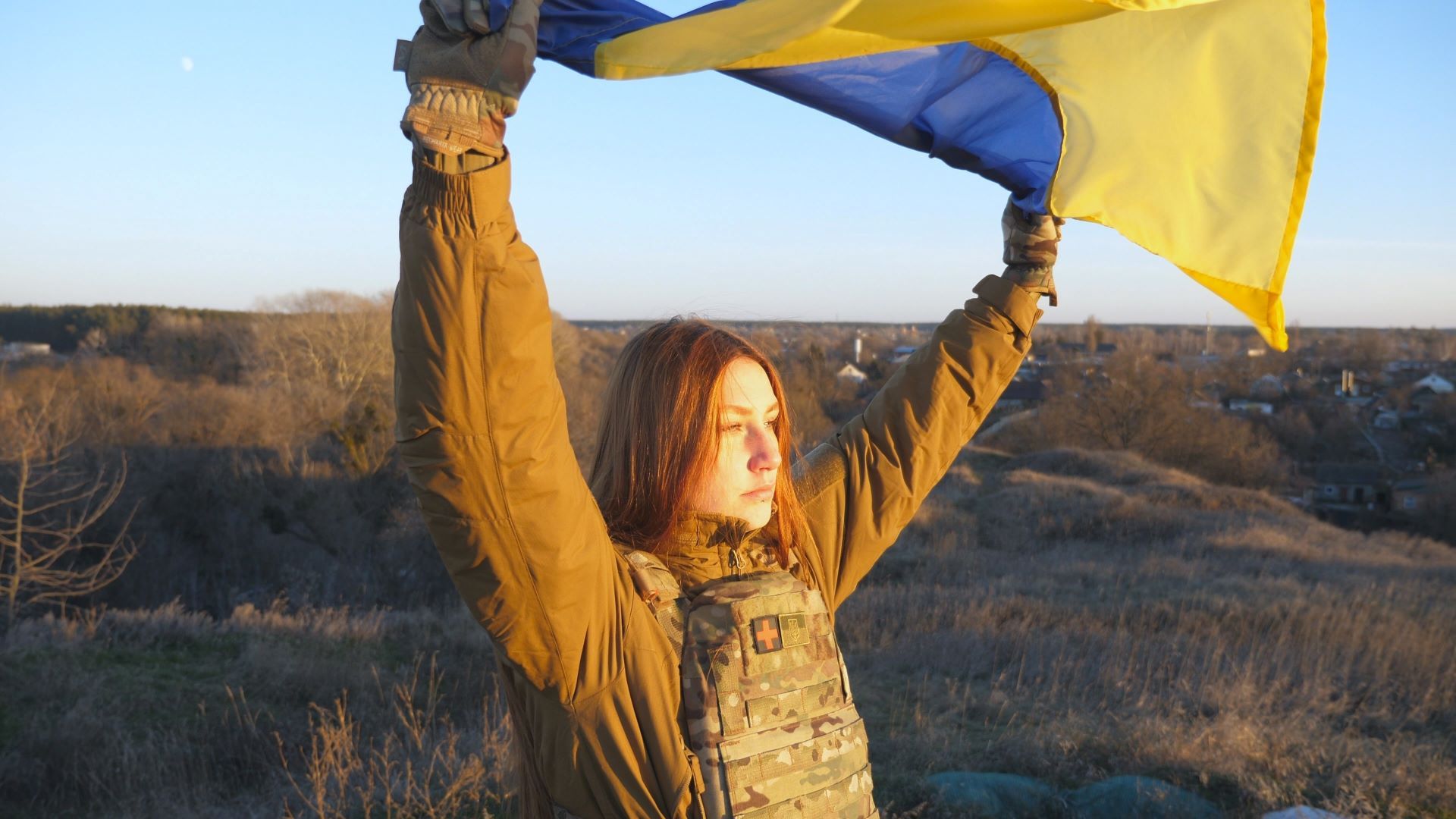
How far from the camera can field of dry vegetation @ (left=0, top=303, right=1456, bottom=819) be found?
5.85 metres

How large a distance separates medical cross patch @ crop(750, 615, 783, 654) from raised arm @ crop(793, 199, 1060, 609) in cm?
40

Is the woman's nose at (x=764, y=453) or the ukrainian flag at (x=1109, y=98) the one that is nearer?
the woman's nose at (x=764, y=453)

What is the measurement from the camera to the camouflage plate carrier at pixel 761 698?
1.69 meters

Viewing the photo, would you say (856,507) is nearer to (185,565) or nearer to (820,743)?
(820,743)

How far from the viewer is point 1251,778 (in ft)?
17.0

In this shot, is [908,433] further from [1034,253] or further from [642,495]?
[642,495]

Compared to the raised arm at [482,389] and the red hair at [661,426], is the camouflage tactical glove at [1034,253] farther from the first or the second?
the raised arm at [482,389]

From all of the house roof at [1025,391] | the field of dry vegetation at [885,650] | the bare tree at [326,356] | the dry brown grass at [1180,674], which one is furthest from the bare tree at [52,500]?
the house roof at [1025,391]

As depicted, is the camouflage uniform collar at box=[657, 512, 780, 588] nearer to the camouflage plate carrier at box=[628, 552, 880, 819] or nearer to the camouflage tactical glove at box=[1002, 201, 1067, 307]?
the camouflage plate carrier at box=[628, 552, 880, 819]

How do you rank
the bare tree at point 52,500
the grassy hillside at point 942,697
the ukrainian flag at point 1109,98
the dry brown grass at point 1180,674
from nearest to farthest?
the ukrainian flag at point 1109,98, the dry brown grass at point 1180,674, the grassy hillside at point 942,697, the bare tree at point 52,500

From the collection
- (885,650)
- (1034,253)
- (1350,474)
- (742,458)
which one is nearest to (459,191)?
(742,458)

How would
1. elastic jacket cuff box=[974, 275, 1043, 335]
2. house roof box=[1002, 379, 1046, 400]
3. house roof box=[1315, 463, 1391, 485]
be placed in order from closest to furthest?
elastic jacket cuff box=[974, 275, 1043, 335]
house roof box=[1315, 463, 1391, 485]
house roof box=[1002, 379, 1046, 400]

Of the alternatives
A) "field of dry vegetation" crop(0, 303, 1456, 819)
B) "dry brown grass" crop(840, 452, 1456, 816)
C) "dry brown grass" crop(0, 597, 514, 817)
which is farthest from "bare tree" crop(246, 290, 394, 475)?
"dry brown grass" crop(840, 452, 1456, 816)

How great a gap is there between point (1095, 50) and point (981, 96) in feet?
1.02
